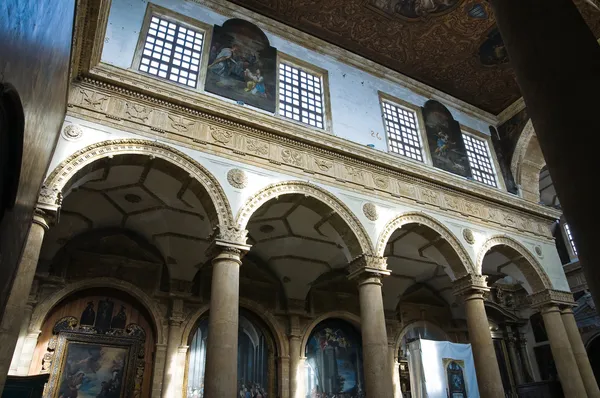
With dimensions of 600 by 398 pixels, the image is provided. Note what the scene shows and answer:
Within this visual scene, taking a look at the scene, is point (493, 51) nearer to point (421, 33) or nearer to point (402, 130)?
point (421, 33)

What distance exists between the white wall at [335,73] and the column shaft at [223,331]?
17.0 feet

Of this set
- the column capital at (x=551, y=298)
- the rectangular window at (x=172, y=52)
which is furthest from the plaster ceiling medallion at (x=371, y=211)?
the column capital at (x=551, y=298)

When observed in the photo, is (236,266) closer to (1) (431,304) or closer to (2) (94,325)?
(2) (94,325)

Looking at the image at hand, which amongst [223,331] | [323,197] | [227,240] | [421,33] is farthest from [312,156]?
[421,33]

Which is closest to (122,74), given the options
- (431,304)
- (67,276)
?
(67,276)

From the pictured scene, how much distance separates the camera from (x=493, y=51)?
1381cm

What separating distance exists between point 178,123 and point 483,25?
31.3 feet

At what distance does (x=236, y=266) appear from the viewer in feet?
26.6

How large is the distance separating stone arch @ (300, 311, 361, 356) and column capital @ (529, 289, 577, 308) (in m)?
5.42

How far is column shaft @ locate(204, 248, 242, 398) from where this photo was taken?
707 cm

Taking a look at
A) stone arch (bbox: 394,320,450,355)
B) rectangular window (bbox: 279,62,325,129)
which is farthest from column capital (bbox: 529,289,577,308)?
rectangular window (bbox: 279,62,325,129)

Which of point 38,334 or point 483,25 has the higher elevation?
point 483,25

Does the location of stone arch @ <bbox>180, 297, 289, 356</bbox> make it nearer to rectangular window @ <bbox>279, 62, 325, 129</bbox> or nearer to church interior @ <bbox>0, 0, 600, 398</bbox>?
church interior @ <bbox>0, 0, 600, 398</bbox>

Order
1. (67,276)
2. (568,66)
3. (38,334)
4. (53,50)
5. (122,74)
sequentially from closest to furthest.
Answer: (568,66)
(53,50)
(122,74)
(38,334)
(67,276)
